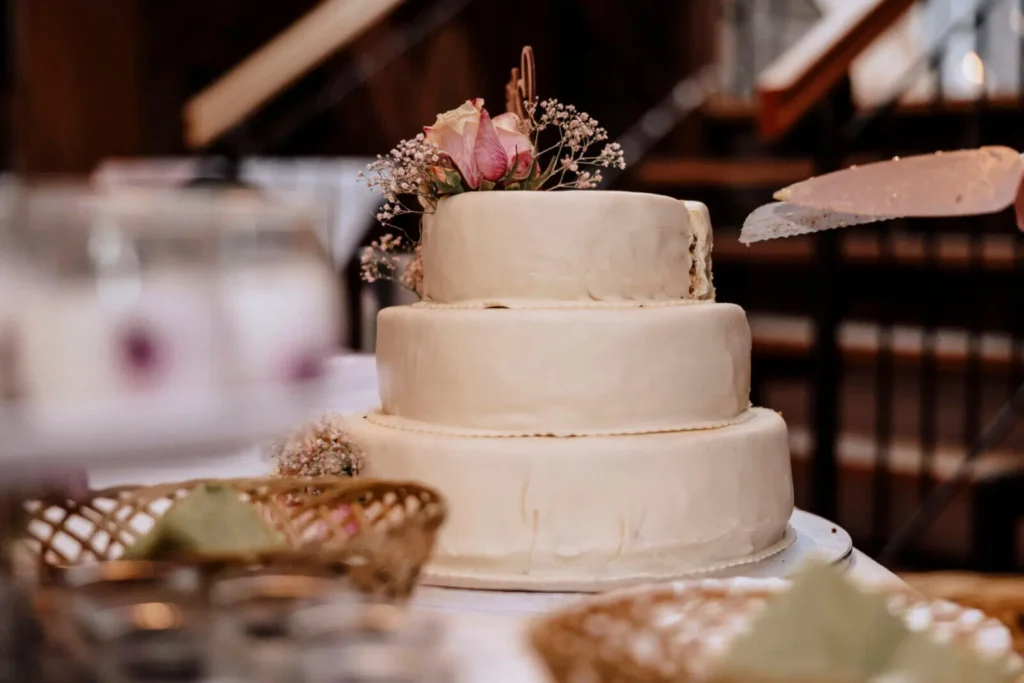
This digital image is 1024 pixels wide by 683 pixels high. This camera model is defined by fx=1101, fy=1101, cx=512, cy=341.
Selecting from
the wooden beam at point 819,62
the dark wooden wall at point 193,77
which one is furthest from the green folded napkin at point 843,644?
the dark wooden wall at point 193,77

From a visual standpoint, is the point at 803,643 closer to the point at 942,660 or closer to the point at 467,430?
the point at 942,660

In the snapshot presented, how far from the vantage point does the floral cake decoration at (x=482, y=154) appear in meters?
1.45

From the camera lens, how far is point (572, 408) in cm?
139

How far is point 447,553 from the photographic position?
4.54 feet

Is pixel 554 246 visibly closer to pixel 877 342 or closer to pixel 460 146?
pixel 460 146

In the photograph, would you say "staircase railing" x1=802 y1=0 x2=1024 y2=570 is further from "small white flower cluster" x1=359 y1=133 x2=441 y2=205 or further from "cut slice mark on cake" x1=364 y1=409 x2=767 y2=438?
"small white flower cluster" x1=359 y1=133 x2=441 y2=205

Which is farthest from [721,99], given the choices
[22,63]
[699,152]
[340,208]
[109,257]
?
[109,257]

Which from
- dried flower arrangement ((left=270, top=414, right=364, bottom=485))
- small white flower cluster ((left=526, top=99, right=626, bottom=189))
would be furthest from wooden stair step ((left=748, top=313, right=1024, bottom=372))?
dried flower arrangement ((left=270, top=414, right=364, bottom=485))

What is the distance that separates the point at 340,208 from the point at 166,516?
126 inches

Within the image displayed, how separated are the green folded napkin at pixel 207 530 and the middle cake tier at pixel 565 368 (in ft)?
1.82

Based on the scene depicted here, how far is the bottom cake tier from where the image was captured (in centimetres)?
135

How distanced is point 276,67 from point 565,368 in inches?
108

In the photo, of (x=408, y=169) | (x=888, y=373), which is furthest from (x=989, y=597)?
(x=888, y=373)

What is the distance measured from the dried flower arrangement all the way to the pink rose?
0.39 m
